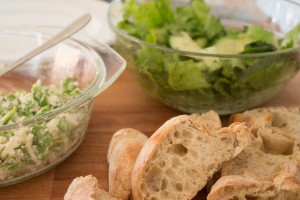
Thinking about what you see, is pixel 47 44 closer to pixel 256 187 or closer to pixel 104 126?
pixel 104 126

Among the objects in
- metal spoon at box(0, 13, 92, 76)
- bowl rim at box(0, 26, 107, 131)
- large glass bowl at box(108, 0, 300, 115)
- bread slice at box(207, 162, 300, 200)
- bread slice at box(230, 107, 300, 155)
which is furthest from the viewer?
metal spoon at box(0, 13, 92, 76)

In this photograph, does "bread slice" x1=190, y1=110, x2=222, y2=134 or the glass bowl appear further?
"bread slice" x1=190, y1=110, x2=222, y2=134

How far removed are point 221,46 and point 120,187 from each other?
2.55 ft

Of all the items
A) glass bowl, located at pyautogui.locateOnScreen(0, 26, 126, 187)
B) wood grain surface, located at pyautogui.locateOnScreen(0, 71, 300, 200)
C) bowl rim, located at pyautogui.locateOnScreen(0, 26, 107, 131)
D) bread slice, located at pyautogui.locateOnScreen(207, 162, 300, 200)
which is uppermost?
bread slice, located at pyautogui.locateOnScreen(207, 162, 300, 200)

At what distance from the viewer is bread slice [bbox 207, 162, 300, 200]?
49.6 inches

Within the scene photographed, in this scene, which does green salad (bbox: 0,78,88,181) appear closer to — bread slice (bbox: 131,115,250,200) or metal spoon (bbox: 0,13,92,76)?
metal spoon (bbox: 0,13,92,76)

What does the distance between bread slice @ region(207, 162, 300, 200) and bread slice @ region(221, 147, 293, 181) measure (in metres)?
0.04

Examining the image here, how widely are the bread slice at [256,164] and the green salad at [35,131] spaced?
495 mm

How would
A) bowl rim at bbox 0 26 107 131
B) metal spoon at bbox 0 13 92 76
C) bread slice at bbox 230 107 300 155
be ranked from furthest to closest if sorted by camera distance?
metal spoon at bbox 0 13 92 76 → bread slice at bbox 230 107 300 155 → bowl rim at bbox 0 26 107 131

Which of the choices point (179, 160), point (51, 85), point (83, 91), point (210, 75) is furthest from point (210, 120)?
point (51, 85)

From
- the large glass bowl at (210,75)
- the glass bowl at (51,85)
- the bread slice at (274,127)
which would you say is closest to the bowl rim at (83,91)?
the glass bowl at (51,85)

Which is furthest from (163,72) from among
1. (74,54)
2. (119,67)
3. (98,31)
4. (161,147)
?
(98,31)

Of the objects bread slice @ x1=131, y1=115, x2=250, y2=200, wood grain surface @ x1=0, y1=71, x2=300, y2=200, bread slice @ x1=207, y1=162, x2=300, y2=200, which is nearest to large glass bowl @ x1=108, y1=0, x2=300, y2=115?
wood grain surface @ x1=0, y1=71, x2=300, y2=200

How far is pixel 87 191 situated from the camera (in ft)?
4.23
